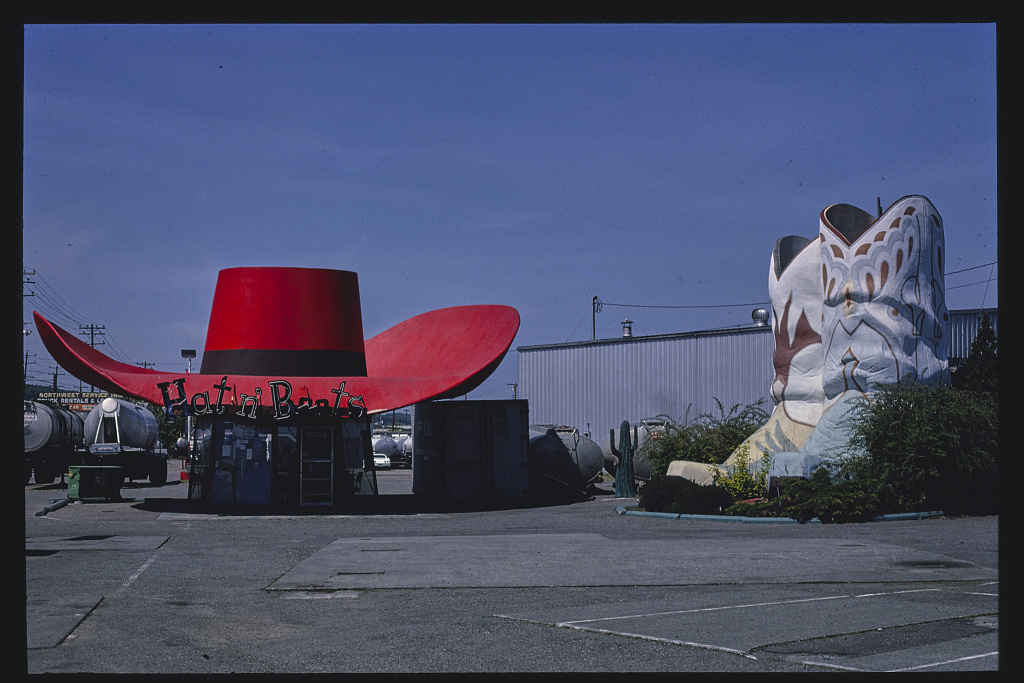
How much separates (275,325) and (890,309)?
1622 cm

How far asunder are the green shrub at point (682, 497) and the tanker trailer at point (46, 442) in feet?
78.8

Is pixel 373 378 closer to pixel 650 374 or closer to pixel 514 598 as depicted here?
pixel 514 598

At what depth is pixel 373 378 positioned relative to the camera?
80.6ft

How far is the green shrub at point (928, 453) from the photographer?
2109 cm

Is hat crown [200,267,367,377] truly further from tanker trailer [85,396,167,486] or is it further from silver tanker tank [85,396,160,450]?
Result: silver tanker tank [85,396,160,450]

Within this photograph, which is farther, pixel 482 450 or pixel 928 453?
pixel 482 450

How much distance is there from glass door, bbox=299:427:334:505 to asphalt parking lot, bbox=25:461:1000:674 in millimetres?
4364

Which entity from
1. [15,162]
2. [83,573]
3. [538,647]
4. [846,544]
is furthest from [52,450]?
[15,162]

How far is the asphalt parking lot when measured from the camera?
812cm

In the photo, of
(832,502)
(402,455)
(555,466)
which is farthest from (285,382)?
(402,455)

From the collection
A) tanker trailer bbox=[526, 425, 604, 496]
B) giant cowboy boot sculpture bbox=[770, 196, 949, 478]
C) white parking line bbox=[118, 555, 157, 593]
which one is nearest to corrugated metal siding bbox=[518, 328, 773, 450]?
tanker trailer bbox=[526, 425, 604, 496]

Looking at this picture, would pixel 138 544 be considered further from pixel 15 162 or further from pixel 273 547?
pixel 15 162

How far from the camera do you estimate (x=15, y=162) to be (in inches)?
97.3
